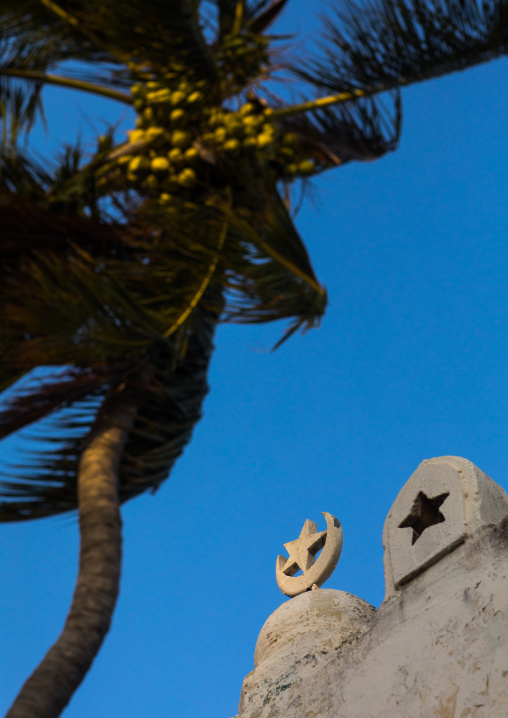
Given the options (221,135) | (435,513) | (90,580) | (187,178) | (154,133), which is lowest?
(435,513)

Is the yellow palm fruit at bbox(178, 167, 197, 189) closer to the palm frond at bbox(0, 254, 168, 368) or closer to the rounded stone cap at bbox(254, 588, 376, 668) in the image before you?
the palm frond at bbox(0, 254, 168, 368)

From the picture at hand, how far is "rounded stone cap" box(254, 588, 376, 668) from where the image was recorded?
8.65 ft

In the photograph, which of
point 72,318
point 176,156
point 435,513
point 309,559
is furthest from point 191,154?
point 435,513

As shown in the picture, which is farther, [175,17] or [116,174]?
[116,174]

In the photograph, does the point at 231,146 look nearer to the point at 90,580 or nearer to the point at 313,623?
the point at 90,580

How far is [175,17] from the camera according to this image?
203 inches

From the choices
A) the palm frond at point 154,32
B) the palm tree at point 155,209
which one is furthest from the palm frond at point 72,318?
the palm frond at point 154,32

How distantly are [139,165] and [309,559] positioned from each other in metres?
3.41

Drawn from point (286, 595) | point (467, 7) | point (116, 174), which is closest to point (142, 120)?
point (116, 174)

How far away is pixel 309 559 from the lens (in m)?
2.91

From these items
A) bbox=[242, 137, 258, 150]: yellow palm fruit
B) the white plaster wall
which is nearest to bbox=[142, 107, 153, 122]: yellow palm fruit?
bbox=[242, 137, 258, 150]: yellow palm fruit

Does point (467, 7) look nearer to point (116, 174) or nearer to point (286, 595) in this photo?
point (116, 174)

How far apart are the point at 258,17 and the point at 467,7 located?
154 cm

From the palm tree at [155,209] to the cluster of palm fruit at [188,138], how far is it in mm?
11
